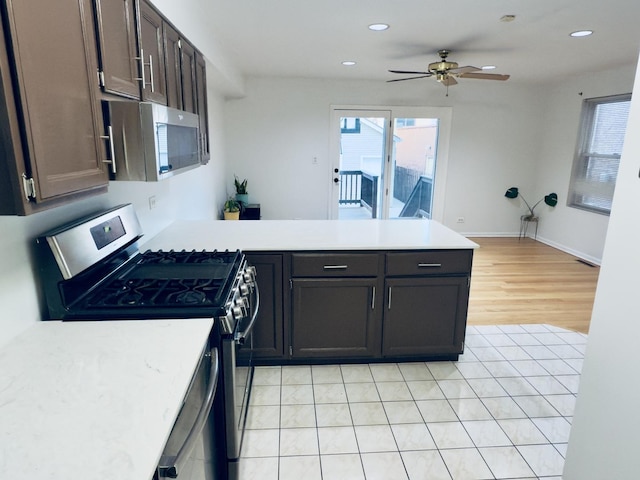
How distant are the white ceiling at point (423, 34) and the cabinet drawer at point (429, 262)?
63.5 inches

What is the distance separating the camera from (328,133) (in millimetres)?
5836

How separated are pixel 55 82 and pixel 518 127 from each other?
6423 millimetres

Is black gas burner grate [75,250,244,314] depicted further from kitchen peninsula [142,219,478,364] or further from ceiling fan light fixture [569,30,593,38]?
ceiling fan light fixture [569,30,593,38]

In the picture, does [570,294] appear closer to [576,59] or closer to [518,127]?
[576,59]

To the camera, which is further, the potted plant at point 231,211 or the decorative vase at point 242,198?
the decorative vase at point 242,198

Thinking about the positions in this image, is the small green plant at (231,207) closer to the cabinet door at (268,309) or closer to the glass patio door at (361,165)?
the glass patio door at (361,165)

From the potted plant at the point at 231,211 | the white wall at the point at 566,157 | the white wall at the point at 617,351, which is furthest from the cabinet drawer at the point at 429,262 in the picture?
the white wall at the point at 566,157

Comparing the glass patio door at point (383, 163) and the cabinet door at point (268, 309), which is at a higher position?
the glass patio door at point (383, 163)

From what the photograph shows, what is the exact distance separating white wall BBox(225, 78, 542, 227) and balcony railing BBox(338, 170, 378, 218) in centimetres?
27

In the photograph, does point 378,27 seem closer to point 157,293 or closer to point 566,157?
point 157,293

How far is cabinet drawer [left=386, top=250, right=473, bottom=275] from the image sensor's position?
7.95ft

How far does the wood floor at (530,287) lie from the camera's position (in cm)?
351

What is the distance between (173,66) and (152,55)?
1.07 feet

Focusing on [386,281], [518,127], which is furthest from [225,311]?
[518,127]
